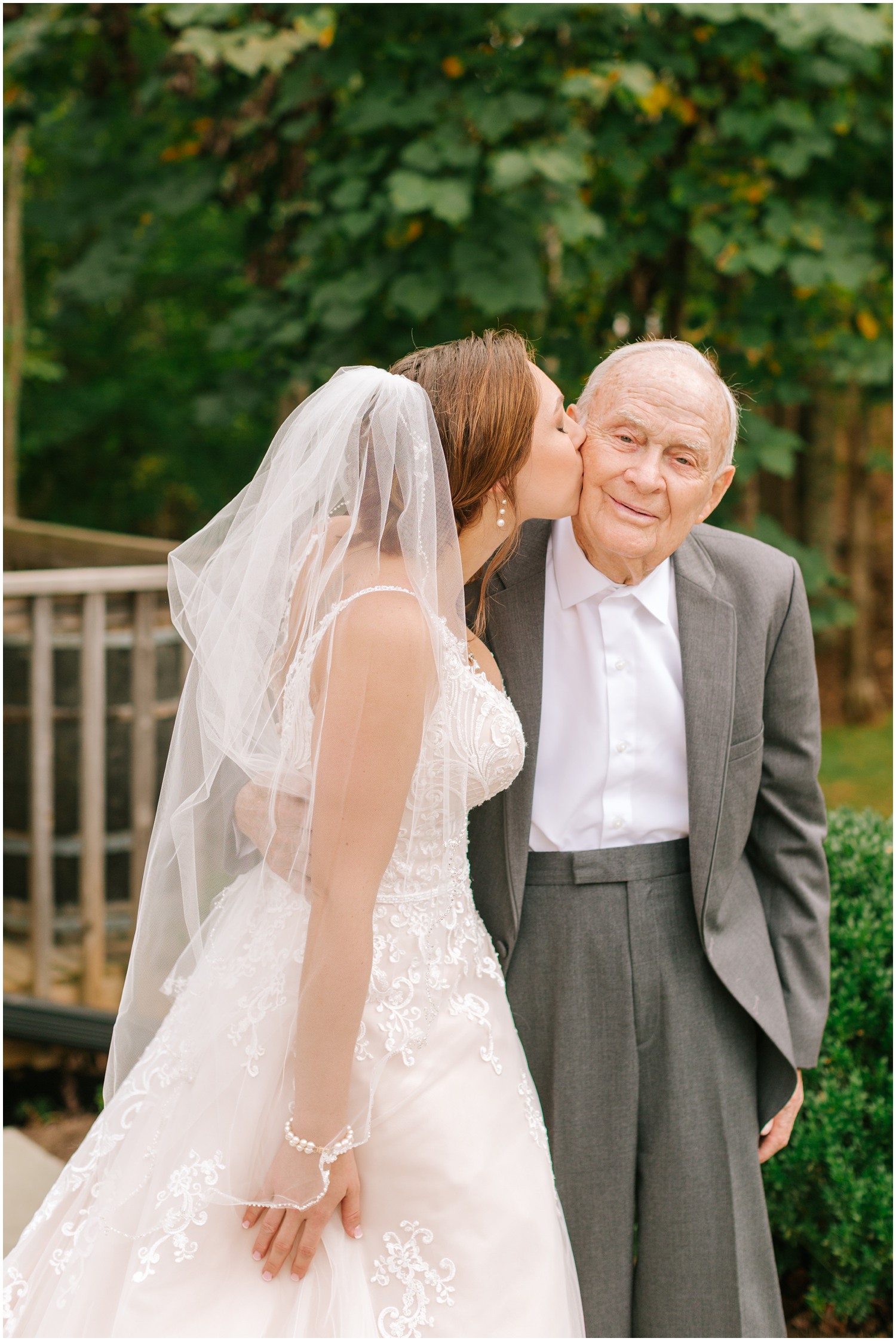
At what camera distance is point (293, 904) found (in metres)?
1.81

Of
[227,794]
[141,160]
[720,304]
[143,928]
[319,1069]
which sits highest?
[141,160]

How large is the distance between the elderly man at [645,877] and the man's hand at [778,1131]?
0.40 feet

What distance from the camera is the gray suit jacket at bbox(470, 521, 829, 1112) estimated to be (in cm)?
199

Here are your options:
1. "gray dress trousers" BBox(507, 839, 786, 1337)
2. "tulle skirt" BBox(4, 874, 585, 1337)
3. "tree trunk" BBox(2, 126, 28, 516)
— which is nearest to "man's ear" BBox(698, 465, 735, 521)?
"gray dress trousers" BBox(507, 839, 786, 1337)

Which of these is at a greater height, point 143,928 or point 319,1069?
point 143,928

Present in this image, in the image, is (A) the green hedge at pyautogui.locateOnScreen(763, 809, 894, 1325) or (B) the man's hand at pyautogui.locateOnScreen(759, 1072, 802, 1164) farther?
(A) the green hedge at pyautogui.locateOnScreen(763, 809, 894, 1325)

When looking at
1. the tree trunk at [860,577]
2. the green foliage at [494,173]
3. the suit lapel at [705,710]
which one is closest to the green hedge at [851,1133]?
the suit lapel at [705,710]

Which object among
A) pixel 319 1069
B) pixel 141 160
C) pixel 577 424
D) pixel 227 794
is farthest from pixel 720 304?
pixel 319 1069

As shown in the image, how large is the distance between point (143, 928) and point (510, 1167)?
72 centimetres

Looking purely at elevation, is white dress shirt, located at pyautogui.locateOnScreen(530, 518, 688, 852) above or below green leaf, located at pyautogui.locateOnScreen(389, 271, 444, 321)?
below

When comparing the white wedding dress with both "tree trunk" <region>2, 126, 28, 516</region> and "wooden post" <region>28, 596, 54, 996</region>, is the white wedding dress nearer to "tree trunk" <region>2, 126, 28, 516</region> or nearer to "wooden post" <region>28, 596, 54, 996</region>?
"wooden post" <region>28, 596, 54, 996</region>

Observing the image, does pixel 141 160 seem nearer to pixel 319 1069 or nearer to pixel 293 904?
pixel 293 904

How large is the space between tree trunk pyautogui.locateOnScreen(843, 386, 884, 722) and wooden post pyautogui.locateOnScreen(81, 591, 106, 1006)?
5890 millimetres

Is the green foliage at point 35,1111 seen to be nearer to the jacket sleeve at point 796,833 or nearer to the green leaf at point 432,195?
the jacket sleeve at point 796,833
